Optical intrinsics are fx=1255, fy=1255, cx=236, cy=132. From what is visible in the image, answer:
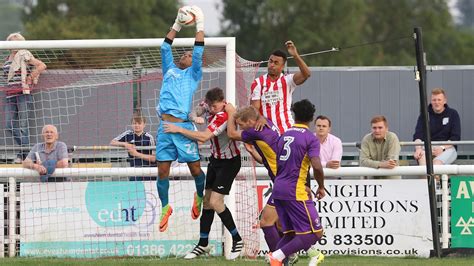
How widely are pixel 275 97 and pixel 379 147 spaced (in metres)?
2.95

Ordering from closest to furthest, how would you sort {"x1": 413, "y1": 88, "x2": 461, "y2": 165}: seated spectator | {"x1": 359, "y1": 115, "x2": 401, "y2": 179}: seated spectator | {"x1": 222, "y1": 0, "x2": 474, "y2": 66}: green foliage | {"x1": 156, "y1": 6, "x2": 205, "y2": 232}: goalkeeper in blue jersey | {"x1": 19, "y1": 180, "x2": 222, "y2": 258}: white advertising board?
{"x1": 156, "y1": 6, "x2": 205, "y2": 232}: goalkeeper in blue jersey, {"x1": 19, "y1": 180, "x2": 222, "y2": 258}: white advertising board, {"x1": 359, "y1": 115, "x2": 401, "y2": 179}: seated spectator, {"x1": 413, "y1": 88, "x2": 461, "y2": 165}: seated spectator, {"x1": 222, "y1": 0, "x2": 474, "y2": 66}: green foliage

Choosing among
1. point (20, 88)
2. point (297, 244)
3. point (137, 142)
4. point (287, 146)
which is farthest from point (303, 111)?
point (20, 88)

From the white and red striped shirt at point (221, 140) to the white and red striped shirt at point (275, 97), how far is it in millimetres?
585

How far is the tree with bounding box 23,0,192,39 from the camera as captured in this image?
180 ft

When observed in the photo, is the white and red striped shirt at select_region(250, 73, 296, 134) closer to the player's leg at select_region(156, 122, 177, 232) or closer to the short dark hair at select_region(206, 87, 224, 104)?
the short dark hair at select_region(206, 87, 224, 104)

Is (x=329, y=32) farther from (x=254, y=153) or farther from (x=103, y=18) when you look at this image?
(x=254, y=153)

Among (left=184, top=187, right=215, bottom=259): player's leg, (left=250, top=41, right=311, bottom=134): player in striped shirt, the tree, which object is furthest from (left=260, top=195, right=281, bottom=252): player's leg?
the tree

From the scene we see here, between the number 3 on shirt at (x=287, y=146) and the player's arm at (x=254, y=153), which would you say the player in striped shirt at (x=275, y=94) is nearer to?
the player's arm at (x=254, y=153)

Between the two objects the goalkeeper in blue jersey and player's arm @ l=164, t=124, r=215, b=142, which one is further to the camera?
the goalkeeper in blue jersey

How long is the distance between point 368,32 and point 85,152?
4733 centimetres

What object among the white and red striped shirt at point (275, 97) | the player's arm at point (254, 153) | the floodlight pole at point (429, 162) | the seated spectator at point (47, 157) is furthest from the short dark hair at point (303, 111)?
the seated spectator at point (47, 157)

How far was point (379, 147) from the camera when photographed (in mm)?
17375

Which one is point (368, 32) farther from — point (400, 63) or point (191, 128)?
point (191, 128)

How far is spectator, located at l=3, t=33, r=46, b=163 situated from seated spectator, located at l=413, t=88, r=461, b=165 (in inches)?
227
